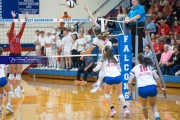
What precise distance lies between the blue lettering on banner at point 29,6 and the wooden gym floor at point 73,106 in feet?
34.2

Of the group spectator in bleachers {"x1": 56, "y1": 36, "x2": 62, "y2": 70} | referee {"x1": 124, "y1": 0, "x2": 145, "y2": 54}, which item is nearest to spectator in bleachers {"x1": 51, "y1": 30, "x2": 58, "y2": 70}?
spectator in bleachers {"x1": 56, "y1": 36, "x2": 62, "y2": 70}

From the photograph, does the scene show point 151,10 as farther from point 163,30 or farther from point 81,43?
point 81,43

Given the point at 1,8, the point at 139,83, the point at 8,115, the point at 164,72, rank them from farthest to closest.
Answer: the point at 1,8 → the point at 164,72 → the point at 8,115 → the point at 139,83

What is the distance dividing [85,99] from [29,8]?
45.4ft

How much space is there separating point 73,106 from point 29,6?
602 inches

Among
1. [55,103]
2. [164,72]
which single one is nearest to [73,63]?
[164,72]

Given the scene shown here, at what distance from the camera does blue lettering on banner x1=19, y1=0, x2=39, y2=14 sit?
88.4 feet

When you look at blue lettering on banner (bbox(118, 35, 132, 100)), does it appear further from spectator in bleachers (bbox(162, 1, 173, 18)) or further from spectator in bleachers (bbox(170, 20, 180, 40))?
spectator in bleachers (bbox(162, 1, 173, 18))

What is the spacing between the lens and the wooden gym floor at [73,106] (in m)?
11.1

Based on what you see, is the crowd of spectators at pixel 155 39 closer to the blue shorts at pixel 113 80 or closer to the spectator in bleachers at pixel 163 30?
the spectator in bleachers at pixel 163 30

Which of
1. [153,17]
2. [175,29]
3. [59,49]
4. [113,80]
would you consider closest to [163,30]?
[175,29]

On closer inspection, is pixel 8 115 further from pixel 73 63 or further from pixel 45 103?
pixel 73 63

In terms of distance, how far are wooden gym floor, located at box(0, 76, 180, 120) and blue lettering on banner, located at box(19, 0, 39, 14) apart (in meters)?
10.4

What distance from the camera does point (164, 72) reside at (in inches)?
713
